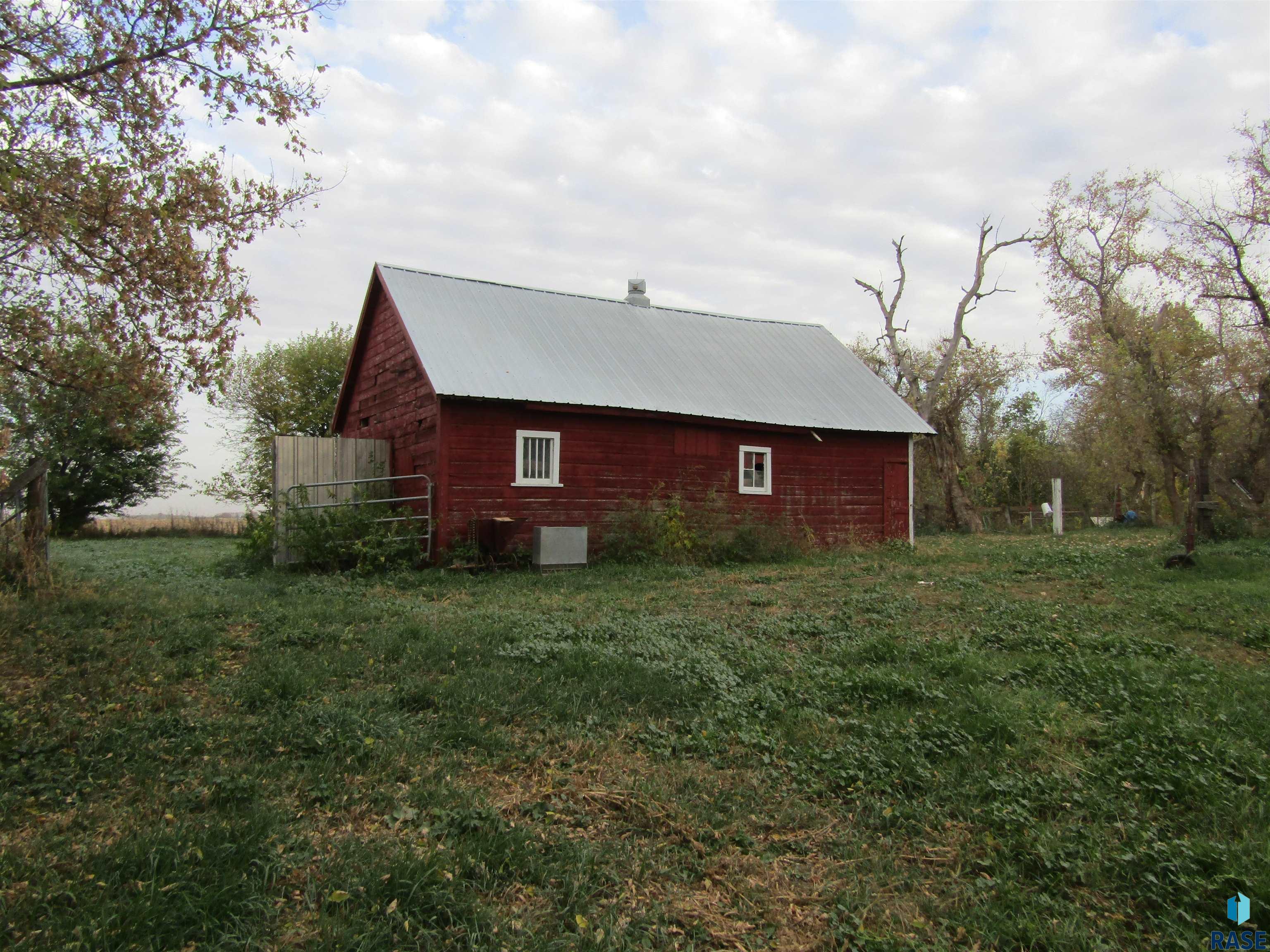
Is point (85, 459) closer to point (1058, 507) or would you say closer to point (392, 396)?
point (392, 396)

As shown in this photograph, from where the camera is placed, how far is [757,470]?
18078mm

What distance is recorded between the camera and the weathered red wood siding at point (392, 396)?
1498 centimetres

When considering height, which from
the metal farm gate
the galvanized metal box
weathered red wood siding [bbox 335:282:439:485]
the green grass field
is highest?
weathered red wood siding [bbox 335:282:439:485]

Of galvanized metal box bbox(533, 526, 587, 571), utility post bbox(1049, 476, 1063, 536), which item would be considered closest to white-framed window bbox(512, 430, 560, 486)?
galvanized metal box bbox(533, 526, 587, 571)

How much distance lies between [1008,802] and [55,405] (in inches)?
438

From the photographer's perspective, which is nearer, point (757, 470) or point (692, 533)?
point (692, 533)

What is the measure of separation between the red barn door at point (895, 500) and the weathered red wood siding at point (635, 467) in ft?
0.42

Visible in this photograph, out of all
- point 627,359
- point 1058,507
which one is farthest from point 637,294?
point 1058,507

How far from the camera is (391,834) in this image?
12.6ft

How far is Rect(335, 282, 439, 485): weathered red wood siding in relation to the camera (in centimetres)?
1498

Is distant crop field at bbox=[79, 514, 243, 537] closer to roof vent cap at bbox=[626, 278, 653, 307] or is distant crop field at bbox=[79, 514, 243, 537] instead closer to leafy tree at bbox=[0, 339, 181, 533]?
leafy tree at bbox=[0, 339, 181, 533]

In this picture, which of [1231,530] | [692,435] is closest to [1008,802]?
[692,435]

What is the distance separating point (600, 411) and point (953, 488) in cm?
1833

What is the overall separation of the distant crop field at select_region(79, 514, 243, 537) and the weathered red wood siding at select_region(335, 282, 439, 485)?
42.1 feet
